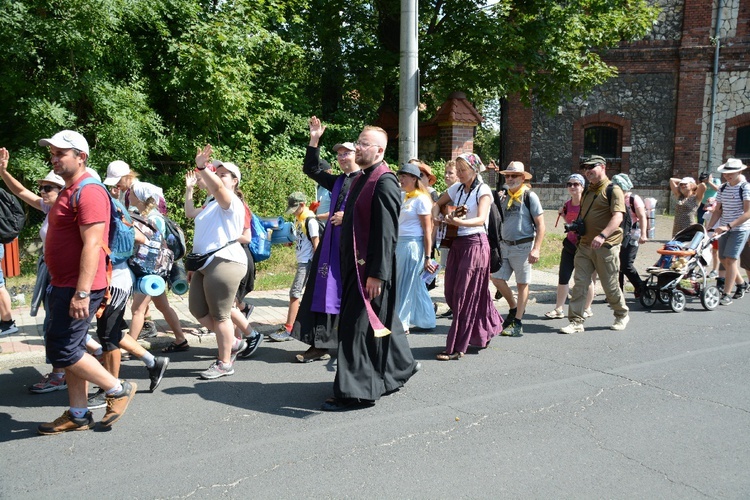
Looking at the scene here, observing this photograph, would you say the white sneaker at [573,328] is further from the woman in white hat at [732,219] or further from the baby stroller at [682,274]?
the woman in white hat at [732,219]

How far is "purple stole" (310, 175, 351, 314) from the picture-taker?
5656 millimetres

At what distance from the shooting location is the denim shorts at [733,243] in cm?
938

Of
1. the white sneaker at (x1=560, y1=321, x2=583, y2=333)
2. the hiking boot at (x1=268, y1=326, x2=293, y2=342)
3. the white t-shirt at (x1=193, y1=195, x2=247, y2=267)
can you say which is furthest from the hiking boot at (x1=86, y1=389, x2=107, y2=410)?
the white sneaker at (x1=560, y1=321, x2=583, y2=333)

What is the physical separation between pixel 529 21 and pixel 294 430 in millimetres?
14487

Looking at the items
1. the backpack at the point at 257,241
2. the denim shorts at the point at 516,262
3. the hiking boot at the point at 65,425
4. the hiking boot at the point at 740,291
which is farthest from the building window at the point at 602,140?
the hiking boot at the point at 65,425

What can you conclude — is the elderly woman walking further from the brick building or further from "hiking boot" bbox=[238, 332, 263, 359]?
the brick building

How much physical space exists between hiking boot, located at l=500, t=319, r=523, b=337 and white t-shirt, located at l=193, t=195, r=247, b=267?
3.29 metres

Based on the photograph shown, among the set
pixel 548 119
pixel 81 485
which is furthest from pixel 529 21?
pixel 81 485

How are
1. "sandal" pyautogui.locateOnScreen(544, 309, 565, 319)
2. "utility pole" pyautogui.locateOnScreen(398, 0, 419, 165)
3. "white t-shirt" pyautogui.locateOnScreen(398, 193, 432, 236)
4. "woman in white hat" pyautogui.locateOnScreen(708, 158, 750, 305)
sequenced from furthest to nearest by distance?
"woman in white hat" pyautogui.locateOnScreen(708, 158, 750, 305) → "utility pole" pyautogui.locateOnScreen(398, 0, 419, 165) → "sandal" pyautogui.locateOnScreen(544, 309, 565, 319) → "white t-shirt" pyautogui.locateOnScreen(398, 193, 432, 236)

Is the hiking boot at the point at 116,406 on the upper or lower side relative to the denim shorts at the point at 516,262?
A: lower

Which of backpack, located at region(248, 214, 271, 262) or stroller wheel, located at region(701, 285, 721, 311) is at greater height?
backpack, located at region(248, 214, 271, 262)

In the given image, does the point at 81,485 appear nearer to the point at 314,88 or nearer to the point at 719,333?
the point at 719,333

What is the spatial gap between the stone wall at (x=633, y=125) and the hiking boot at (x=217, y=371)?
64.5ft

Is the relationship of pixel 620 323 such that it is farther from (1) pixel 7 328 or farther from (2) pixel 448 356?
(1) pixel 7 328
